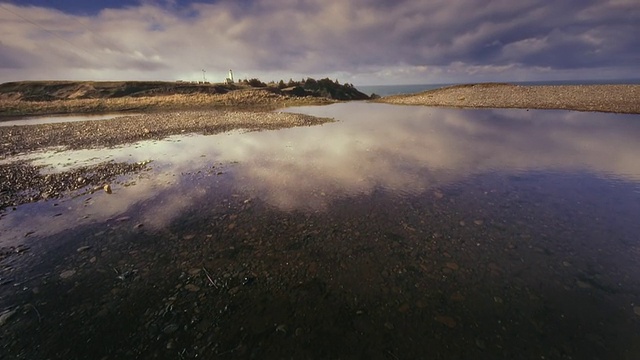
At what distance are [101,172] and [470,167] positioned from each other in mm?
16713

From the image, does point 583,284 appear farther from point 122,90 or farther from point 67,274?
point 122,90

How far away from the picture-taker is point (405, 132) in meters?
21.7

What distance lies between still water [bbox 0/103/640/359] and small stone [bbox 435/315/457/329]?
0.03 m

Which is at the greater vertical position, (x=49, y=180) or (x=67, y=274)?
(x=49, y=180)

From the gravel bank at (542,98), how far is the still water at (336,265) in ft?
84.8

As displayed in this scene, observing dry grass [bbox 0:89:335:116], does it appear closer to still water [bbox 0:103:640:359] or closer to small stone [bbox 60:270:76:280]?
still water [bbox 0:103:640:359]

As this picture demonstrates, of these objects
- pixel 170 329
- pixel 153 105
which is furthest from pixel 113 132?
pixel 153 105

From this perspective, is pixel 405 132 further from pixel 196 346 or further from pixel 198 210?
pixel 196 346

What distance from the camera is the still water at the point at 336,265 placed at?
454 cm

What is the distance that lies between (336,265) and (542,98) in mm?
43617

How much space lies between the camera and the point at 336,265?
6359 mm

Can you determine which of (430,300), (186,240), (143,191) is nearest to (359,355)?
(430,300)

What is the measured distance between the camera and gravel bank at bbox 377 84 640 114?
31.2 meters

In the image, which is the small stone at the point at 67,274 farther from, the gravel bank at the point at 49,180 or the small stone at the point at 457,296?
the small stone at the point at 457,296
